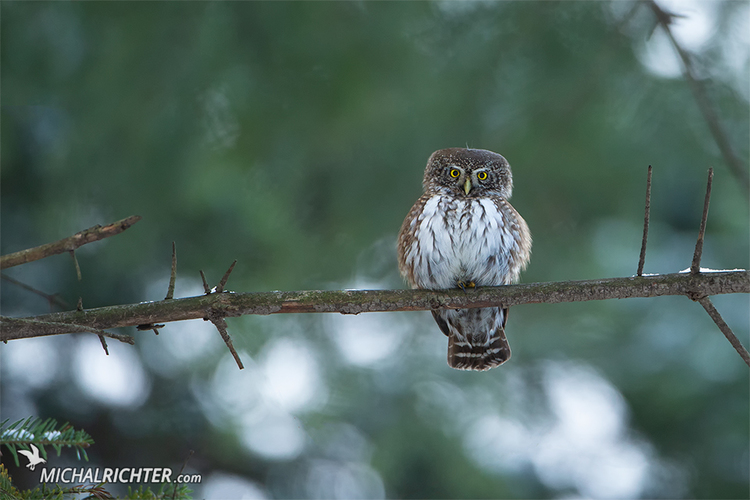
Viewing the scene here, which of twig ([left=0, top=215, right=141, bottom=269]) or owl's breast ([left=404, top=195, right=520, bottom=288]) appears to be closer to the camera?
twig ([left=0, top=215, right=141, bottom=269])

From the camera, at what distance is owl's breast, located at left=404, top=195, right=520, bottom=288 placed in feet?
8.54

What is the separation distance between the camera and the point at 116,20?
3.53 m

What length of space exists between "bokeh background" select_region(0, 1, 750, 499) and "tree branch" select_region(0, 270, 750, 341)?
1259mm

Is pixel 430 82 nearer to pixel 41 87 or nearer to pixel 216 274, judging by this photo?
pixel 216 274

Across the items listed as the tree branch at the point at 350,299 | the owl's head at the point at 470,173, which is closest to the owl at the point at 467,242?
the owl's head at the point at 470,173

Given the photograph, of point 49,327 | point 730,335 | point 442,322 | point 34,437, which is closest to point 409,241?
point 442,322

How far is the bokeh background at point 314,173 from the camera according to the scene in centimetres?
355

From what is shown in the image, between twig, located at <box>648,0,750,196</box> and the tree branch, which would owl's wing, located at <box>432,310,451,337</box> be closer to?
the tree branch

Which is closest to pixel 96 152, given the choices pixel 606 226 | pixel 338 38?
pixel 338 38

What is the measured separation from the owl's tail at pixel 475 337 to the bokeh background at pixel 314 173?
97 cm

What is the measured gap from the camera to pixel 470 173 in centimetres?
290

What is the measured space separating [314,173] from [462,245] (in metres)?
1.80

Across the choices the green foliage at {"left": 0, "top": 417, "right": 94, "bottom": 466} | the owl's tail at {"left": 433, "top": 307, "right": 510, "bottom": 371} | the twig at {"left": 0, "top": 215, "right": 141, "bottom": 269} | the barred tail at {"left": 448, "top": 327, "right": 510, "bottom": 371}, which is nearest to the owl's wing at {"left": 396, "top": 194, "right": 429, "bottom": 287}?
the owl's tail at {"left": 433, "top": 307, "right": 510, "bottom": 371}

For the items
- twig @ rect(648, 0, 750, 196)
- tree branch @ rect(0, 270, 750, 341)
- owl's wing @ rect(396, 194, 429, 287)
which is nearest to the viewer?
tree branch @ rect(0, 270, 750, 341)
